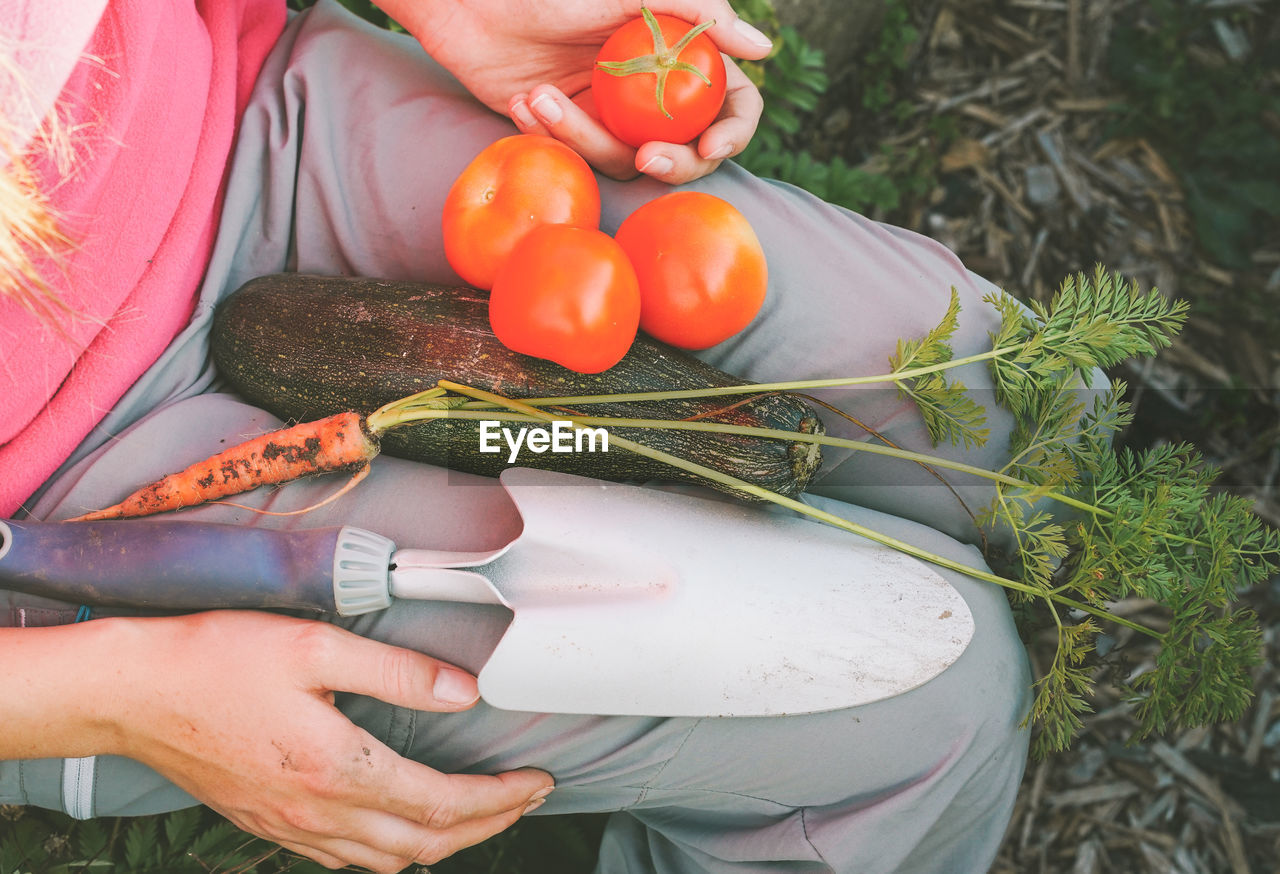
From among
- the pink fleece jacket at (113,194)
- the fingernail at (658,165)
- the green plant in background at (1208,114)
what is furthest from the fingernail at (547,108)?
the green plant in background at (1208,114)

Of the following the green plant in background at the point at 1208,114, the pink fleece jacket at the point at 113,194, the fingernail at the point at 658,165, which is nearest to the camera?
the pink fleece jacket at the point at 113,194

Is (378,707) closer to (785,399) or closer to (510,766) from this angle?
(510,766)

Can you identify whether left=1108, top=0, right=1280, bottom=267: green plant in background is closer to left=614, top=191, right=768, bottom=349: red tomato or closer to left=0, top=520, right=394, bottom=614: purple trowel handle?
left=614, top=191, right=768, bottom=349: red tomato

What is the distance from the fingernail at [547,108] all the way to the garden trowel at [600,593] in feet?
1.66

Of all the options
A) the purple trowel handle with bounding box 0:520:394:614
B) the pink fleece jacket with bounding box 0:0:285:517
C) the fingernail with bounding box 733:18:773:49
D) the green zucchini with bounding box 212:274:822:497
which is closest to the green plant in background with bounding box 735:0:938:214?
the fingernail with bounding box 733:18:773:49

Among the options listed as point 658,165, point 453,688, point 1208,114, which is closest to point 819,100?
point 1208,114

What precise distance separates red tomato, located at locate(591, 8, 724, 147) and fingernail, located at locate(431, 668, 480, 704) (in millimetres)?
739

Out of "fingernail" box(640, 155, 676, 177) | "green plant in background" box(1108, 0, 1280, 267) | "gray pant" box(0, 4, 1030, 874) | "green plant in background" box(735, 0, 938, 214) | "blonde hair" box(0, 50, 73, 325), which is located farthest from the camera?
"green plant in background" box(1108, 0, 1280, 267)

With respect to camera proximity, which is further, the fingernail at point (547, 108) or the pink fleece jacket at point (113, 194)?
the fingernail at point (547, 108)

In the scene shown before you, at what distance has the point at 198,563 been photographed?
3.20ft

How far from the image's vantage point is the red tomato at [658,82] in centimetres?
109

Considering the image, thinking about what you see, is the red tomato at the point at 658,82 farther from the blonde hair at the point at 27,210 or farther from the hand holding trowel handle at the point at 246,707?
the hand holding trowel handle at the point at 246,707

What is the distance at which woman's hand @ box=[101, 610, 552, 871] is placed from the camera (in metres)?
0.94

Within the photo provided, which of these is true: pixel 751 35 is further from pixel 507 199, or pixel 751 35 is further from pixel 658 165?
pixel 507 199
